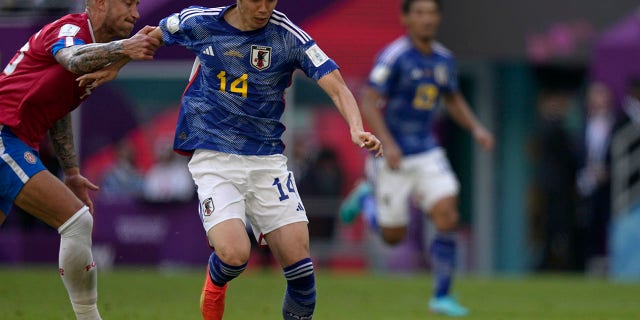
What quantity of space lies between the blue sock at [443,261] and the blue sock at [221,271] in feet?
14.0

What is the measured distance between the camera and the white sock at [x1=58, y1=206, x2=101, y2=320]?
26.8 feet

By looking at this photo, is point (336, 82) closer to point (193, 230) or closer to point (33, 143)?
point (33, 143)

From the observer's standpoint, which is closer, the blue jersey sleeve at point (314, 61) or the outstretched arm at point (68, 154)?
the blue jersey sleeve at point (314, 61)

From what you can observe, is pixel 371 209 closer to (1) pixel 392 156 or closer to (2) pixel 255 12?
(1) pixel 392 156

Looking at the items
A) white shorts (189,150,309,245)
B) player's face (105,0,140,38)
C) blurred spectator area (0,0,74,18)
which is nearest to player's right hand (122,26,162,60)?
player's face (105,0,140,38)

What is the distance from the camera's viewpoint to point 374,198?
1380cm

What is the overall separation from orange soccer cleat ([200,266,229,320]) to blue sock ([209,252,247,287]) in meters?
0.04

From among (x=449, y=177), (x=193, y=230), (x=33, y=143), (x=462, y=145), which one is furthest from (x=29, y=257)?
(x=33, y=143)

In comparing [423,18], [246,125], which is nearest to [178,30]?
[246,125]

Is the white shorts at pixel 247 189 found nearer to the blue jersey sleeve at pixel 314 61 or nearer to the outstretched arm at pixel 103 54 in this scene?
the blue jersey sleeve at pixel 314 61

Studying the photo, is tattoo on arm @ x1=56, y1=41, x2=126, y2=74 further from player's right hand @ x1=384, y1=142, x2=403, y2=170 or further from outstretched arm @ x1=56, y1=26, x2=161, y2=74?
player's right hand @ x1=384, y1=142, x2=403, y2=170

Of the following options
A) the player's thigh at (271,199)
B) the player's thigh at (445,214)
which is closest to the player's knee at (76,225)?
the player's thigh at (271,199)

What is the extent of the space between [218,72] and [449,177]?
4986mm

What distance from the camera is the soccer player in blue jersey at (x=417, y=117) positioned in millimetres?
12547
